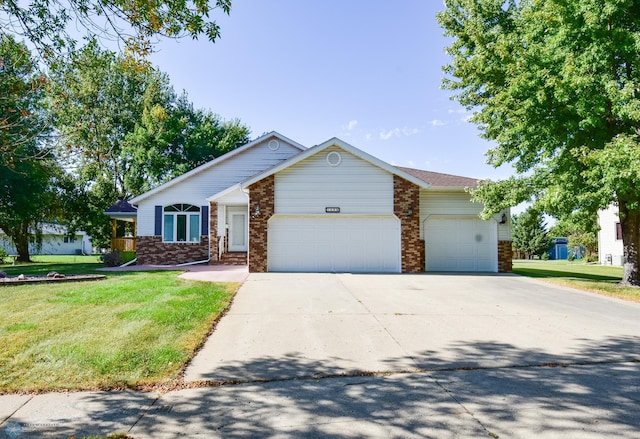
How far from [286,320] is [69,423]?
3798mm

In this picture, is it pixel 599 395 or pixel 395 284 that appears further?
pixel 395 284

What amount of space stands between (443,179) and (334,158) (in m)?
5.55

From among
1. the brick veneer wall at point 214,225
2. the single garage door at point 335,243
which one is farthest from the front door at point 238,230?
the single garage door at point 335,243

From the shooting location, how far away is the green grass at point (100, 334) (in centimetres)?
400

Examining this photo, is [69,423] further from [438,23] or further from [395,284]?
[438,23]

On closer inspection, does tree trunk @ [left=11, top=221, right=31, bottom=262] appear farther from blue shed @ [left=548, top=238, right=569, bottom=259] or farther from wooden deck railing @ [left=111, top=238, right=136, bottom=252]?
blue shed @ [left=548, top=238, right=569, bottom=259]

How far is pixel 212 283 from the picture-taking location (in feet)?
34.6

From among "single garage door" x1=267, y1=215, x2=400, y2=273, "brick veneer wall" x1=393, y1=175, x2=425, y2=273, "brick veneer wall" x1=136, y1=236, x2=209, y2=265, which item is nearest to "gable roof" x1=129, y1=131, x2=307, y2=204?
"brick veneer wall" x1=136, y1=236, x2=209, y2=265

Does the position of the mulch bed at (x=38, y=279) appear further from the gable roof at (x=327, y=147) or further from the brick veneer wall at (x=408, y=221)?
the brick veneer wall at (x=408, y=221)

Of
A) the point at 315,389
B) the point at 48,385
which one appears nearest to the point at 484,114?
the point at 315,389

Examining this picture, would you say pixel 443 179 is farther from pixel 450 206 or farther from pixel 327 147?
pixel 327 147

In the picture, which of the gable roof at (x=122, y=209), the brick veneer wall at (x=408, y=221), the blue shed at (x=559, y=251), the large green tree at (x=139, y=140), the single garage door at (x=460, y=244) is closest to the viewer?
the brick veneer wall at (x=408, y=221)

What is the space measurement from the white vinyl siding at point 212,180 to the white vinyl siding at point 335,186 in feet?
18.2

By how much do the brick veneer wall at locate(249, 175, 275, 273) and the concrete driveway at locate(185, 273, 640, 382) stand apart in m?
3.65
